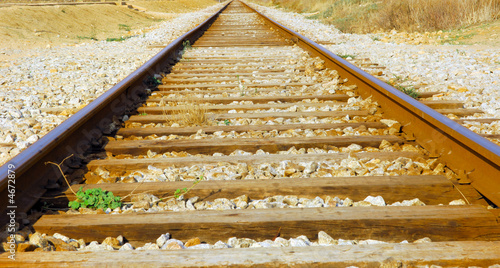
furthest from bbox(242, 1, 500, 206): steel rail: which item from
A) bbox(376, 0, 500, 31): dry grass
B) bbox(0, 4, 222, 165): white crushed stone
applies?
bbox(376, 0, 500, 31): dry grass

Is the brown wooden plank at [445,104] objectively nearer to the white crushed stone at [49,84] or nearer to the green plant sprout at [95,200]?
the green plant sprout at [95,200]

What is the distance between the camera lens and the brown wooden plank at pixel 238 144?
270 centimetres

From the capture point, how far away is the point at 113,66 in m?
6.10

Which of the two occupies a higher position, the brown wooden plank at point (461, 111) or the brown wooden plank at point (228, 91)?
the brown wooden plank at point (228, 91)

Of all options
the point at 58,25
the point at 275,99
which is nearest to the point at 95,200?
the point at 275,99

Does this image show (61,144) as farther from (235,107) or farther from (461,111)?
(461,111)

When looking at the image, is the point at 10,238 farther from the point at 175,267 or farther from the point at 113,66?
the point at 113,66

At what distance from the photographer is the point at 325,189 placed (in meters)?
2.08

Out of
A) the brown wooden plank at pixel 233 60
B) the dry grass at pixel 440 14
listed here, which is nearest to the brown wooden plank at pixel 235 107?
the brown wooden plank at pixel 233 60

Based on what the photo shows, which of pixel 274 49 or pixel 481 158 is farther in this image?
pixel 274 49

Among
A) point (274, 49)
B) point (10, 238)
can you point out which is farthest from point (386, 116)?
point (274, 49)

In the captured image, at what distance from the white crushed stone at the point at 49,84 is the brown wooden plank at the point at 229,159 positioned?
2.54 ft

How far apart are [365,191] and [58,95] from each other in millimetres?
3609

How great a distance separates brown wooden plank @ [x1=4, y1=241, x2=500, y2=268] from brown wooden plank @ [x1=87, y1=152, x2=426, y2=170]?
37.8 inches
